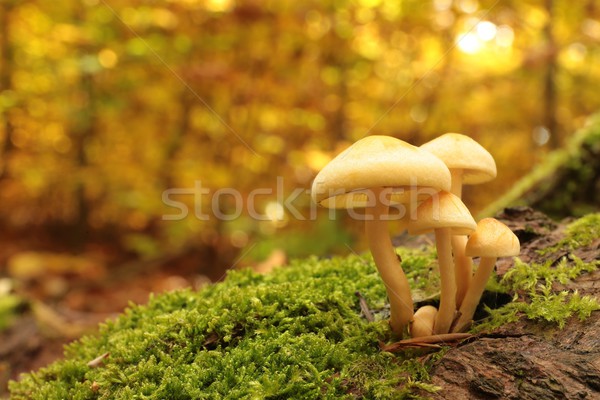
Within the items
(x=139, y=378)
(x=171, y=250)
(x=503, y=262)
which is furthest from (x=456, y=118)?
(x=139, y=378)

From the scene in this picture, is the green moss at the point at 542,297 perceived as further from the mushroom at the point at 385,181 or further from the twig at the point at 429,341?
the mushroom at the point at 385,181

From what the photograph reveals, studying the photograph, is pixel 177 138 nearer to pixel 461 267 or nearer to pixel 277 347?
Result: pixel 277 347

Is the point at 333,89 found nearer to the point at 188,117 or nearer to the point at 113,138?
the point at 188,117

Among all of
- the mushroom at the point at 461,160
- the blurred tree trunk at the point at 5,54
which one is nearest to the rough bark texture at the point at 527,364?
the mushroom at the point at 461,160

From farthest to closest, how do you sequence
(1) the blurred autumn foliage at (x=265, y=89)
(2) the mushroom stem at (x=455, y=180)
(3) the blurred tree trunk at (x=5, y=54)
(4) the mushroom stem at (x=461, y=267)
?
1. (3) the blurred tree trunk at (x=5, y=54)
2. (1) the blurred autumn foliage at (x=265, y=89)
3. (2) the mushroom stem at (x=455, y=180)
4. (4) the mushroom stem at (x=461, y=267)

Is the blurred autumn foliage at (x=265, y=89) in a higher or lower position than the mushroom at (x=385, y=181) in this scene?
higher

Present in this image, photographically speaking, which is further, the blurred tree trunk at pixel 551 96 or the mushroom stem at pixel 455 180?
the blurred tree trunk at pixel 551 96
